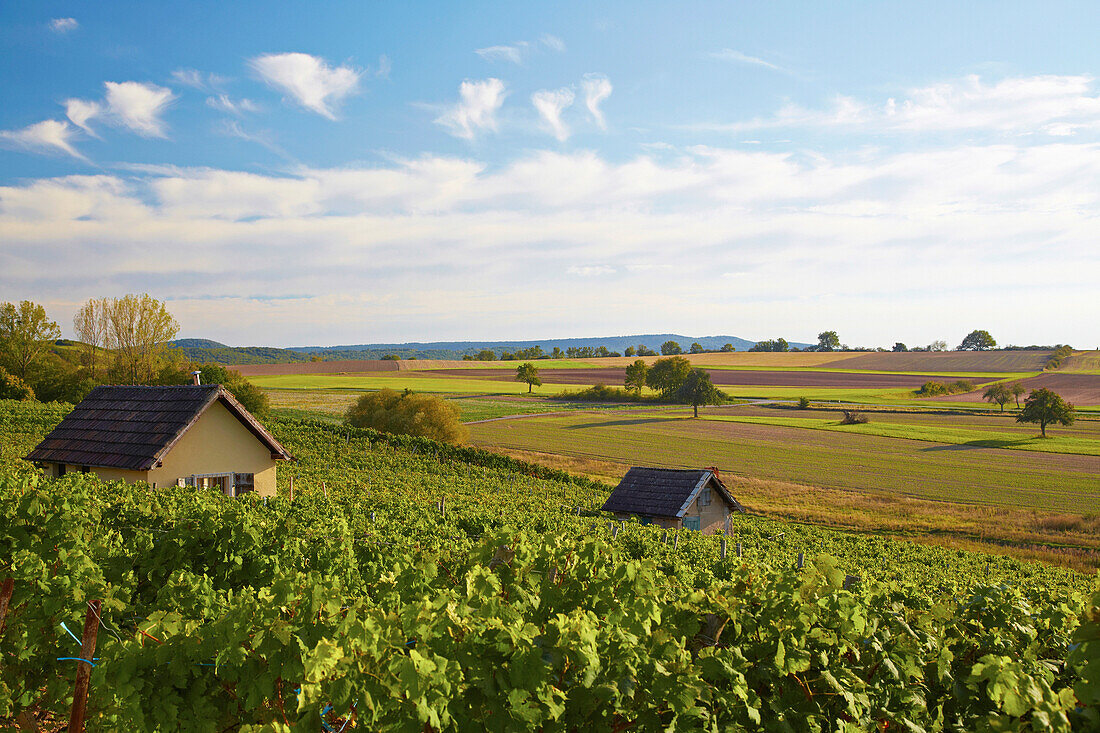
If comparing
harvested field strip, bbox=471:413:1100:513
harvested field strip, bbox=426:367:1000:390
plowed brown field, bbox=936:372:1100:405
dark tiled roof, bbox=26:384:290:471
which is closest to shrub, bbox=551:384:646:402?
harvested field strip, bbox=426:367:1000:390

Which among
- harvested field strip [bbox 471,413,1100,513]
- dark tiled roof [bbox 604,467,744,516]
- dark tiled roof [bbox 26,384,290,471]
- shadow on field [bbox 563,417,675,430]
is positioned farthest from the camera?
shadow on field [bbox 563,417,675,430]

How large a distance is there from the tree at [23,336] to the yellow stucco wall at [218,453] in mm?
42258

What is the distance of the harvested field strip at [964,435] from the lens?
2078 inches

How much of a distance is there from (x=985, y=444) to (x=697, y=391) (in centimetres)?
3339

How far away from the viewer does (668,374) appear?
316 feet

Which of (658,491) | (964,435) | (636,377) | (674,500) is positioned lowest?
(964,435)

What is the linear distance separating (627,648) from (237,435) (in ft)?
57.9

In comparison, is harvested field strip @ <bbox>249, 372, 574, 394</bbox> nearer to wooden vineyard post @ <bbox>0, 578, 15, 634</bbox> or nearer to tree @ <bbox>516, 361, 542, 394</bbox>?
tree @ <bbox>516, 361, 542, 394</bbox>

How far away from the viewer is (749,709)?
309 centimetres

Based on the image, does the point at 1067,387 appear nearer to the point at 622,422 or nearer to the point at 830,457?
the point at 830,457

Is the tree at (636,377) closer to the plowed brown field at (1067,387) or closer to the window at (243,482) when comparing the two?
the plowed brown field at (1067,387)

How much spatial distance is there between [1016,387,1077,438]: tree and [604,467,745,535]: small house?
48.8 meters

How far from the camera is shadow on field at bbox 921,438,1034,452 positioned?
54.2 meters

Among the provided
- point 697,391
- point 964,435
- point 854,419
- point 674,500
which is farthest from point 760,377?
point 674,500
